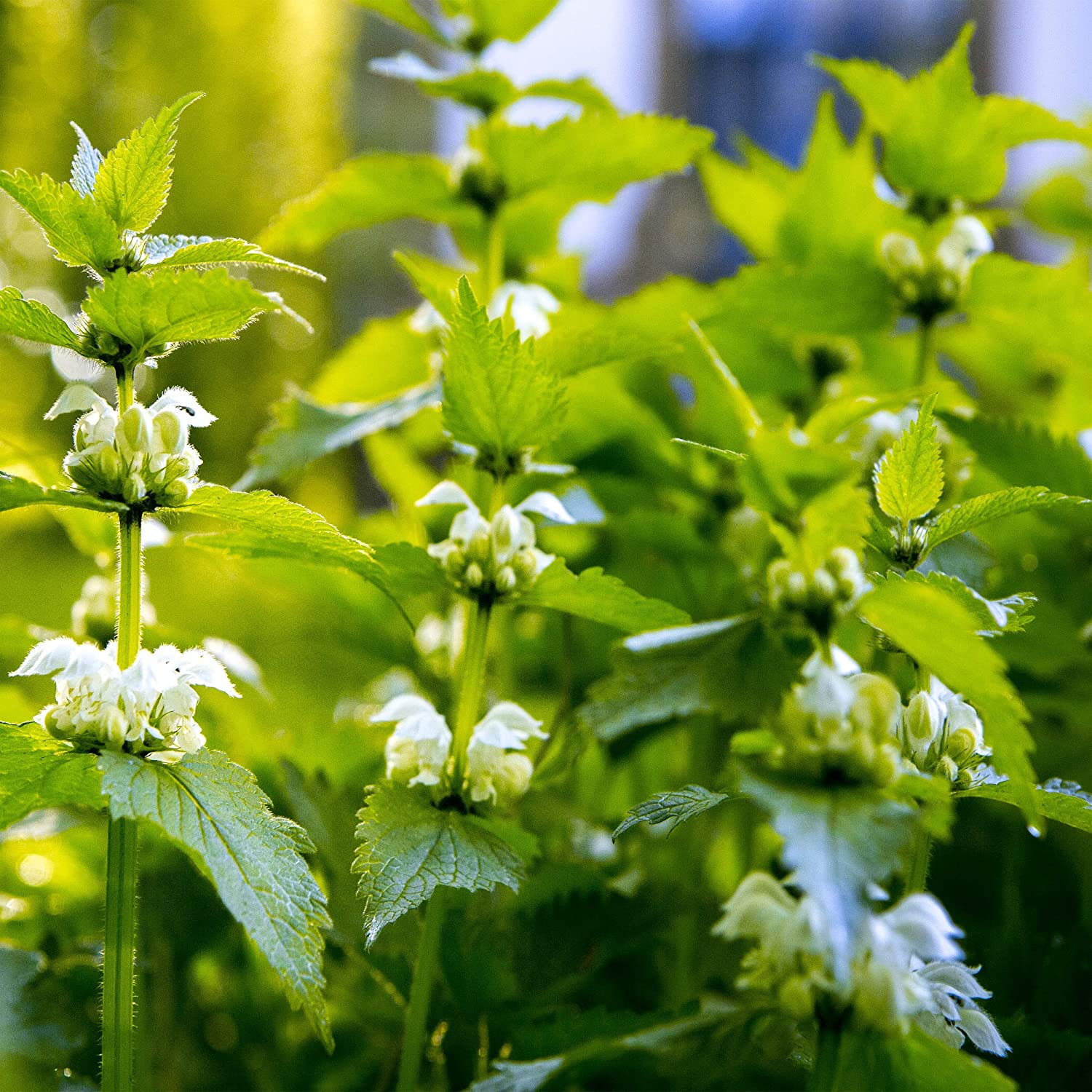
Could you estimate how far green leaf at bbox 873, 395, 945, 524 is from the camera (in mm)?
402

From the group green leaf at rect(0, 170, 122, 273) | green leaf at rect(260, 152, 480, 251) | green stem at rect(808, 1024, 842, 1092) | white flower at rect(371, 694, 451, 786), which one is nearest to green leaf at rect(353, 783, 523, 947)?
white flower at rect(371, 694, 451, 786)

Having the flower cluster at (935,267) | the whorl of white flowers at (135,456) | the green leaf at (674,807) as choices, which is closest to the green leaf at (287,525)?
the whorl of white flowers at (135,456)

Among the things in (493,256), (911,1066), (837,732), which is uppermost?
(493,256)

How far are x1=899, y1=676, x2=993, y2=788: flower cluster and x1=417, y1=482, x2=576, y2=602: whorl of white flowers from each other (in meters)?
0.16

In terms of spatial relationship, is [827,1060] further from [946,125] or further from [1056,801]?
[946,125]

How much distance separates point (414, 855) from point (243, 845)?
0.07 metres

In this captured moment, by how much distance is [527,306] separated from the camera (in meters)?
0.64

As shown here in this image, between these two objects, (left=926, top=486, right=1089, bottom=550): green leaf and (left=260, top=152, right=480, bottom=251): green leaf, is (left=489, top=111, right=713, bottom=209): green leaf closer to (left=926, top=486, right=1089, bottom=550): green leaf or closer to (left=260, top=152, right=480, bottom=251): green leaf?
(left=260, top=152, right=480, bottom=251): green leaf

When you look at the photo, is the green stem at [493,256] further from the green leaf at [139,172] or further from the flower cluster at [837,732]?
the flower cluster at [837,732]

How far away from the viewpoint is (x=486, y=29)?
2.17 feet

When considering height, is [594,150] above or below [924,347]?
above

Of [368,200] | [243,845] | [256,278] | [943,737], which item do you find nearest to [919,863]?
[943,737]

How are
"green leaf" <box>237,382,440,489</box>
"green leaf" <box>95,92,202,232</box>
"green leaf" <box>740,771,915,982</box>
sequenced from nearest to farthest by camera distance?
"green leaf" <box>740,771,915,982</box>
"green leaf" <box>95,92,202,232</box>
"green leaf" <box>237,382,440,489</box>

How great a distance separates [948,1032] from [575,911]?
8.0 inches
